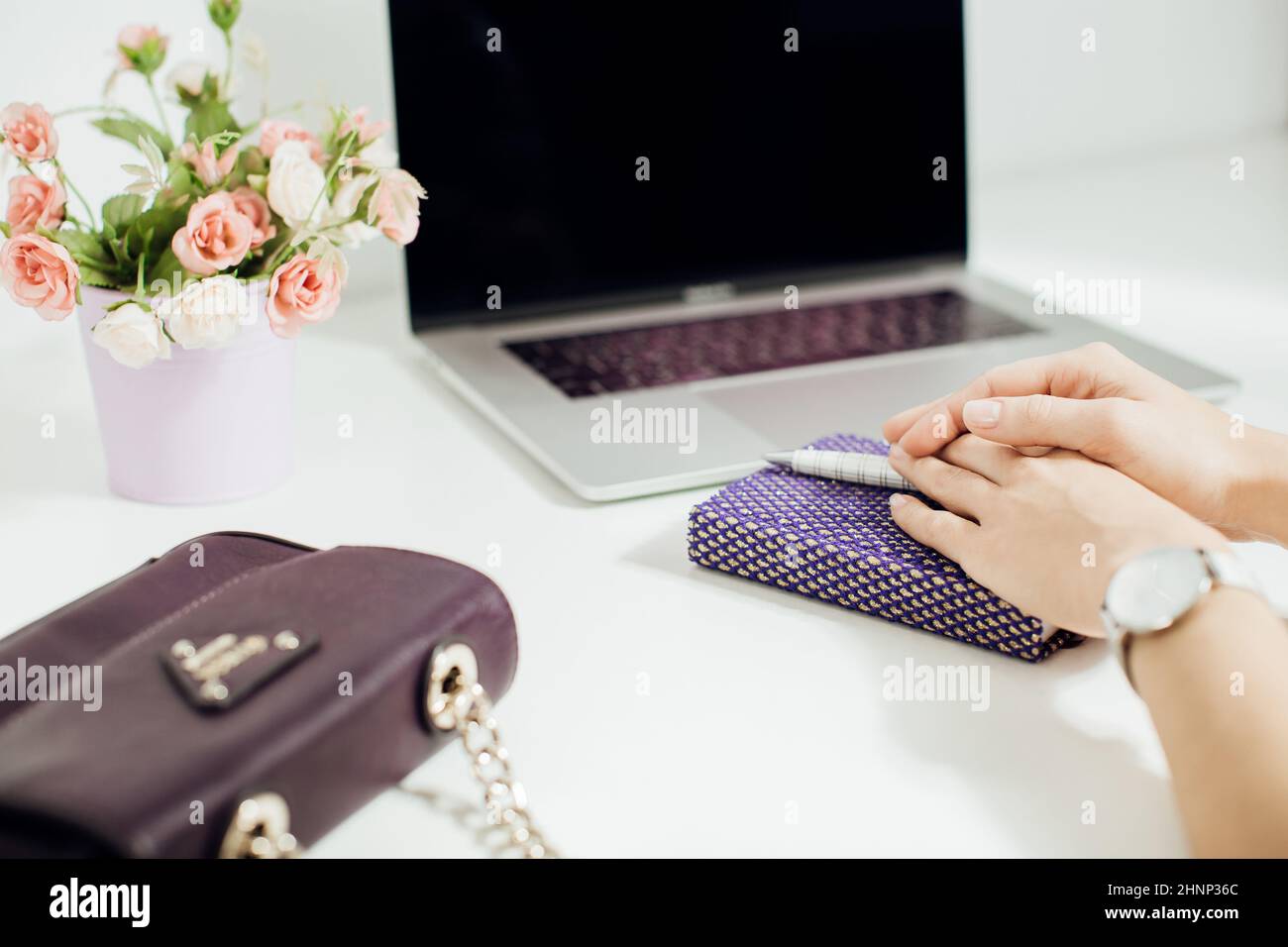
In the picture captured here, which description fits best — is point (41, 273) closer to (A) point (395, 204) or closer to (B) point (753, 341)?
(A) point (395, 204)

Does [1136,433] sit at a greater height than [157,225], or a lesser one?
lesser

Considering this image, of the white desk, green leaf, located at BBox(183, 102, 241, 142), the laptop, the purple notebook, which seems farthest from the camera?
the laptop

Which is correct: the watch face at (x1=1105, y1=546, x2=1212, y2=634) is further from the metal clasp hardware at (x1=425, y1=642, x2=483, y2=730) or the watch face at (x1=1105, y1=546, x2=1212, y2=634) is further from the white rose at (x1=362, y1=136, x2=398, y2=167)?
the white rose at (x1=362, y1=136, x2=398, y2=167)

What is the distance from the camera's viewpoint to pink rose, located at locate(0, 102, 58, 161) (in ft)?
2.79

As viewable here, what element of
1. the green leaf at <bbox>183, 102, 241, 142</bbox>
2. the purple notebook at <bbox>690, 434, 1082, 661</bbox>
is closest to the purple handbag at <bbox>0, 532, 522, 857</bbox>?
the purple notebook at <bbox>690, 434, 1082, 661</bbox>

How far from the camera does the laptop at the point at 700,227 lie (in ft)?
3.56

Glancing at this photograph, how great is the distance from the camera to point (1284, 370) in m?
1.15

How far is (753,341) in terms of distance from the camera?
3.90 feet

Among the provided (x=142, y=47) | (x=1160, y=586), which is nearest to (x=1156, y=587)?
(x=1160, y=586)

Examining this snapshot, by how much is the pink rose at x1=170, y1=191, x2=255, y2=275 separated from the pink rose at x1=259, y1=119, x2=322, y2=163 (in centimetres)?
8

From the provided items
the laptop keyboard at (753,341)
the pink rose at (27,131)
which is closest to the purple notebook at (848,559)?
the laptop keyboard at (753,341)

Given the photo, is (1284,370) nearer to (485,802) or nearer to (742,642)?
(742,642)

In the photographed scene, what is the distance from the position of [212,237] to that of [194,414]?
5.2 inches
